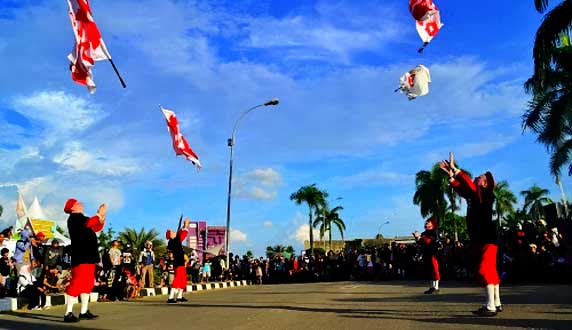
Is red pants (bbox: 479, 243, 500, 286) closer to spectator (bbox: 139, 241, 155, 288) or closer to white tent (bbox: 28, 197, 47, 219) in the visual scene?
spectator (bbox: 139, 241, 155, 288)

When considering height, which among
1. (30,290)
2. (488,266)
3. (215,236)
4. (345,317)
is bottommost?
(345,317)

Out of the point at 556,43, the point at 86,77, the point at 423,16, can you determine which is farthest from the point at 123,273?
the point at 556,43

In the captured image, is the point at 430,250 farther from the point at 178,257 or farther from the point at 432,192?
the point at 432,192

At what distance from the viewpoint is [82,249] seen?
9.32 m

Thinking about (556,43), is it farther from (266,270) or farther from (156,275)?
(266,270)

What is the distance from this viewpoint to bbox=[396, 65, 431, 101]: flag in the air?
11.9m

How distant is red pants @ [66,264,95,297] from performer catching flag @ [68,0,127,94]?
387cm

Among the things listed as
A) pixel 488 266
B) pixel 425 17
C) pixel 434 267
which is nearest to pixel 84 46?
pixel 425 17

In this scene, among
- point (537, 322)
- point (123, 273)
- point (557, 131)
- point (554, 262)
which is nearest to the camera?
point (537, 322)

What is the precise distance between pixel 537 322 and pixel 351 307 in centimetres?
378

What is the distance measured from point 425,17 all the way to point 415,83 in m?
1.74

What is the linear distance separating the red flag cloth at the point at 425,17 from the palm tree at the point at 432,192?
47470 millimetres

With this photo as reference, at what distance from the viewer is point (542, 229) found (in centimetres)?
1917

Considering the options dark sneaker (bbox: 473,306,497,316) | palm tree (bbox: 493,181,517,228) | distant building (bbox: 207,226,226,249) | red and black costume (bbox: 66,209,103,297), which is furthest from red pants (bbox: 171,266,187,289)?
palm tree (bbox: 493,181,517,228)
